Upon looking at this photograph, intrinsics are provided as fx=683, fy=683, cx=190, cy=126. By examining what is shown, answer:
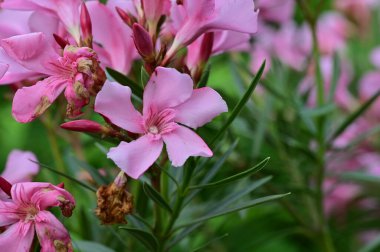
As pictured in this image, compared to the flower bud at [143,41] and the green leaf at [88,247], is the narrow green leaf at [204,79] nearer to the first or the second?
the flower bud at [143,41]

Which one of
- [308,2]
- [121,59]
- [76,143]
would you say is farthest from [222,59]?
[121,59]

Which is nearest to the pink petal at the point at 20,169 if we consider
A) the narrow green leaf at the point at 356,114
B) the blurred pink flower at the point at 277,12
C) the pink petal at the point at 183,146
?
the pink petal at the point at 183,146

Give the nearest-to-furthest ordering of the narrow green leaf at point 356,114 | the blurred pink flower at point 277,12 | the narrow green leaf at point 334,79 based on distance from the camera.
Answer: the narrow green leaf at point 356,114
the narrow green leaf at point 334,79
the blurred pink flower at point 277,12

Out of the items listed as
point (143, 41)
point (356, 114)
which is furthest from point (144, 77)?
point (356, 114)

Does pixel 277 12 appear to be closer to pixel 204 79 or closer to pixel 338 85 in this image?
pixel 338 85

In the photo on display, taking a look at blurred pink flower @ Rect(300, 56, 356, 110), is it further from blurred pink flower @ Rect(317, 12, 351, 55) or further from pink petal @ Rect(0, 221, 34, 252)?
pink petal @ Rect(0, 221, 34, 252)

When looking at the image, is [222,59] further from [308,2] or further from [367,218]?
[367,218]
